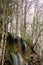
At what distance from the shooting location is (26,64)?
35.0ft

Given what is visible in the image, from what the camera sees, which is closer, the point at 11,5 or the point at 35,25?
the point at 11,5

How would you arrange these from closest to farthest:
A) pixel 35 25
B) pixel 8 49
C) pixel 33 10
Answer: pixel 8 49 → pixel 35 25 → pixel 33 10

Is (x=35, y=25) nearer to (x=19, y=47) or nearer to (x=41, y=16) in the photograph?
(x=41, y=16)

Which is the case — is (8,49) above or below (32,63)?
above

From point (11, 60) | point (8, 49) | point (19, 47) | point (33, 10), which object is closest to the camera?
point (11, 60)

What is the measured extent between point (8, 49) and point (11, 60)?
3.01ft

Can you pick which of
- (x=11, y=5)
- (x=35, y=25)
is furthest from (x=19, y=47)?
(x=35, y=25)

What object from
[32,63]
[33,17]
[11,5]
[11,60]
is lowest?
[32,63]

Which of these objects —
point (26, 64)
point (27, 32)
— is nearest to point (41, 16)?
point (27, 32)

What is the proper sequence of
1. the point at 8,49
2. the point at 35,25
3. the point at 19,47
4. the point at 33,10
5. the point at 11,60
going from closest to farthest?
the point at 11,60 < the point at 8,49 < the point at 19,47 < the point at 35,25 < the point at 33,10

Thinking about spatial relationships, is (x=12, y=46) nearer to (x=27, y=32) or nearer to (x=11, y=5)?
(x=11, y=5)

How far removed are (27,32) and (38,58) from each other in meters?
3.85

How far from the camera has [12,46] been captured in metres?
10.8

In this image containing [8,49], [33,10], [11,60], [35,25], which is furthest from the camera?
[33,10]
